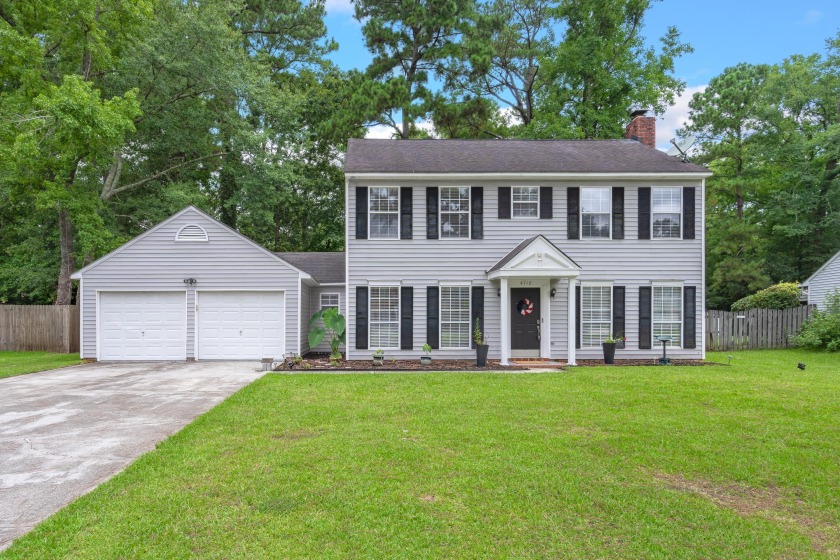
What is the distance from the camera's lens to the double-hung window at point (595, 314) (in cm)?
1377

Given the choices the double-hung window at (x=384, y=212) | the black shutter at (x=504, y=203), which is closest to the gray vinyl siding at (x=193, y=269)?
the double-hung window at (x=384, y=212)

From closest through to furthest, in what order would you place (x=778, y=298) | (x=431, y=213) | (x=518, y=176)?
(x=518, y=176) → (x=431, y=213) → (x=778, y=298)

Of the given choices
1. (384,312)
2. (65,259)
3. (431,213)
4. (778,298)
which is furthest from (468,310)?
(65,259)

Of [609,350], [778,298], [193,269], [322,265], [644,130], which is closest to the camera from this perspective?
[609,350]

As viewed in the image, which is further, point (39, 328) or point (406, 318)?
point (39, 328)

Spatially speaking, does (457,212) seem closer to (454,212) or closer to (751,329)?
(454,212)

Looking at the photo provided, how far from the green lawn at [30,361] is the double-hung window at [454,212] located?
10.9 metres

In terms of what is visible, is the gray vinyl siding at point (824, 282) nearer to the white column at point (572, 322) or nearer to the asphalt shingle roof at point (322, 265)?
the white column at point (572, 322)

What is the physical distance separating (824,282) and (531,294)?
14.1 m

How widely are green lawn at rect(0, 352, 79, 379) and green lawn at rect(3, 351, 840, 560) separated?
7.83 meters

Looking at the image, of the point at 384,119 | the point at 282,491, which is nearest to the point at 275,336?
the point at 282,491

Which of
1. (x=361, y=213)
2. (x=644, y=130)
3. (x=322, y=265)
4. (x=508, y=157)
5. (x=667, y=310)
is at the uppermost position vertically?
(x=644, y=130)

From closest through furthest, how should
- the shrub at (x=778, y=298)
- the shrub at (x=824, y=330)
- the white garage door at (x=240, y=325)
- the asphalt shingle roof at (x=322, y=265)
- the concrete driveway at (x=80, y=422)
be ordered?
1. the concrete driveway at (x=80, y=422)
2. the white garage door at (x=240, y=325)
3. the shrub at (x=824, y=330)
4. the asphalt shingle roof at (x=322, y=265)
5. the shrub at (x=778, y=298)

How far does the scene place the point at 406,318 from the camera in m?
13.7
